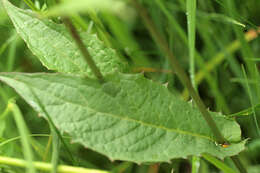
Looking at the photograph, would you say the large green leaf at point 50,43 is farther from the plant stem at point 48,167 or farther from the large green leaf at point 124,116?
the plant stem at point 48,167

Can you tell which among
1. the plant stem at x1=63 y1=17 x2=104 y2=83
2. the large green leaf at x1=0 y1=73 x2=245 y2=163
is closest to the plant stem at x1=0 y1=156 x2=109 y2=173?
the large green leaf at x1=0 y1=73 x2=245 y2=163

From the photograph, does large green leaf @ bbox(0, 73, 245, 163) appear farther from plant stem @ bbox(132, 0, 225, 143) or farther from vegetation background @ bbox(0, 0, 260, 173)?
vegetation background @ bbox(0, 0, 260, 173)

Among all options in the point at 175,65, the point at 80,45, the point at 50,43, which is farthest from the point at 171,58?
the point at 50,43

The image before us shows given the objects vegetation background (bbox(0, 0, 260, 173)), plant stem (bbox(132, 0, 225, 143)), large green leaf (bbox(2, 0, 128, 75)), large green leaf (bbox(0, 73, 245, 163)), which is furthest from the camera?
vegetation background (bbox(0, 0, 260, 173))

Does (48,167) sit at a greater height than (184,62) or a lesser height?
lesser

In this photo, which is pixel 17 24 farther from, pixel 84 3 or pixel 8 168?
pixel 84 3

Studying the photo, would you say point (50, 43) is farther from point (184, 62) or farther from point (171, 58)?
point (184, 62)
